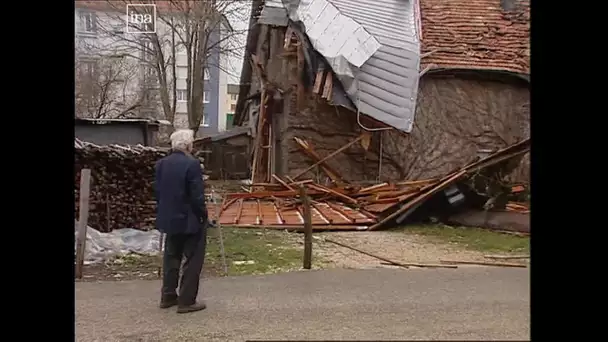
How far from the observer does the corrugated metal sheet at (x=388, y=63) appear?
2.19m

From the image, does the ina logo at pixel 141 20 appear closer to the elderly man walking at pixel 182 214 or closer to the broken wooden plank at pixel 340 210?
the elderly man walking at pixel 182 214

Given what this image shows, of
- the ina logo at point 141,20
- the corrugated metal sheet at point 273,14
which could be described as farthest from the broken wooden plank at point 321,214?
the ina logo at point 141,20

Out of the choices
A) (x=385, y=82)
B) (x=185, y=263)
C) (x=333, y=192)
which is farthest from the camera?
(x=333, y=192)

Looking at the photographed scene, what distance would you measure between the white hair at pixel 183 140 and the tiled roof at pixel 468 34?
3.18 feet

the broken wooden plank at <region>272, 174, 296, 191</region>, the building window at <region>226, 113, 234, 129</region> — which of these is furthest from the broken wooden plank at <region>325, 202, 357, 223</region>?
the building window at <region>226, 113, 234, 129</region>

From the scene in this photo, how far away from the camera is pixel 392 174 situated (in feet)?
11.0

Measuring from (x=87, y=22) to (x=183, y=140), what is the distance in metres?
0.43

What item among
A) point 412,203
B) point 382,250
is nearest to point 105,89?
point 382,250

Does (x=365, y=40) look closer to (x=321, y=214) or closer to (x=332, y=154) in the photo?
(x=332, y=154)

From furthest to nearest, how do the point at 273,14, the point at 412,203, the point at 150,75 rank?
the point at 412,203, the point at 273,14, the point at 150,75

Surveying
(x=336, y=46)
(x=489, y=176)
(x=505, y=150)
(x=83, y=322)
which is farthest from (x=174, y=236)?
(x=489, y=176)

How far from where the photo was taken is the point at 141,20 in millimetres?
1942

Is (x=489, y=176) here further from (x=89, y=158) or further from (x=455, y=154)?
(x=89, y=158)

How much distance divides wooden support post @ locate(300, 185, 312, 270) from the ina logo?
47.4 inches
